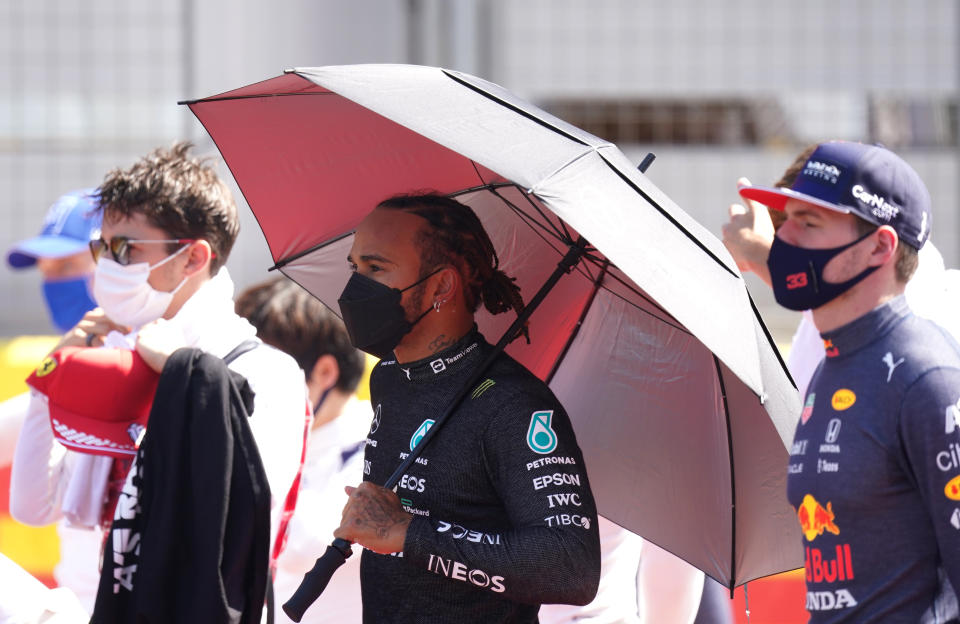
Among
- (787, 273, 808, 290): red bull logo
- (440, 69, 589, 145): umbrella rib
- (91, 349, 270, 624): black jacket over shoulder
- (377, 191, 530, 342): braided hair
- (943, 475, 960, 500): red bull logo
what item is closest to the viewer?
(943, 475, 960, 500): red bull logo

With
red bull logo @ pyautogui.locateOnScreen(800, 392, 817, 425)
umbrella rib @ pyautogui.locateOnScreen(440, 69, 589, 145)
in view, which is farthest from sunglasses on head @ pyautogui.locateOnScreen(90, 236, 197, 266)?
red bull logo @ pyautogui.locateOnScreen(800, 392, 817, 425)

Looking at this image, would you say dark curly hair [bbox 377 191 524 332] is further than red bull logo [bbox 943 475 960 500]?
Yes

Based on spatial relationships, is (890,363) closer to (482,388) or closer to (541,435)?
(541,435)

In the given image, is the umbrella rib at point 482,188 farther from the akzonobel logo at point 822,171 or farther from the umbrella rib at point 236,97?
the akzonobel logo at point 822,171

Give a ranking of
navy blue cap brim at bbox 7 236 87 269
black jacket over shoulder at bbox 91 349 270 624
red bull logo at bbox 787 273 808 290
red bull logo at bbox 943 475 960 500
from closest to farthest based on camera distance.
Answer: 1. red bull logo at bbox 943 475 960 500
2. red bull logo at bbox 787 273 808 290
3. black jacket over shoulder at bbox 91 349 270 624
4. navy blue cap brim at bbox 7 236 87 269

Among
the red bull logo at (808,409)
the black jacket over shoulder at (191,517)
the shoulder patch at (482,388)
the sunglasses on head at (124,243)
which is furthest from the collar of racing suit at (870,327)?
the sunglasses on head at (124,243)

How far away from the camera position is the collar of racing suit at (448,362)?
2754 millimetres

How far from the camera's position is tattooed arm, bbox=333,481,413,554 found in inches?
99.3

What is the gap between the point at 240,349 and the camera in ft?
10.3

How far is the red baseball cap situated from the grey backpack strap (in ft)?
0.58

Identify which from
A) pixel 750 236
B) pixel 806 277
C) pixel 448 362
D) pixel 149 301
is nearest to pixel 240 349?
pixel 149 301

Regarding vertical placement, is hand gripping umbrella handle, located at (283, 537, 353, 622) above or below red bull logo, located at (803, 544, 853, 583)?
below

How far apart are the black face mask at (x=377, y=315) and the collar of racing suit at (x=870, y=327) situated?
90 centimetres

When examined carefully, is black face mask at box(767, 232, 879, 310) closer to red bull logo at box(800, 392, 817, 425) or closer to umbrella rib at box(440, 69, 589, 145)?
red bull logo at box(800, 392, 817, 425)
